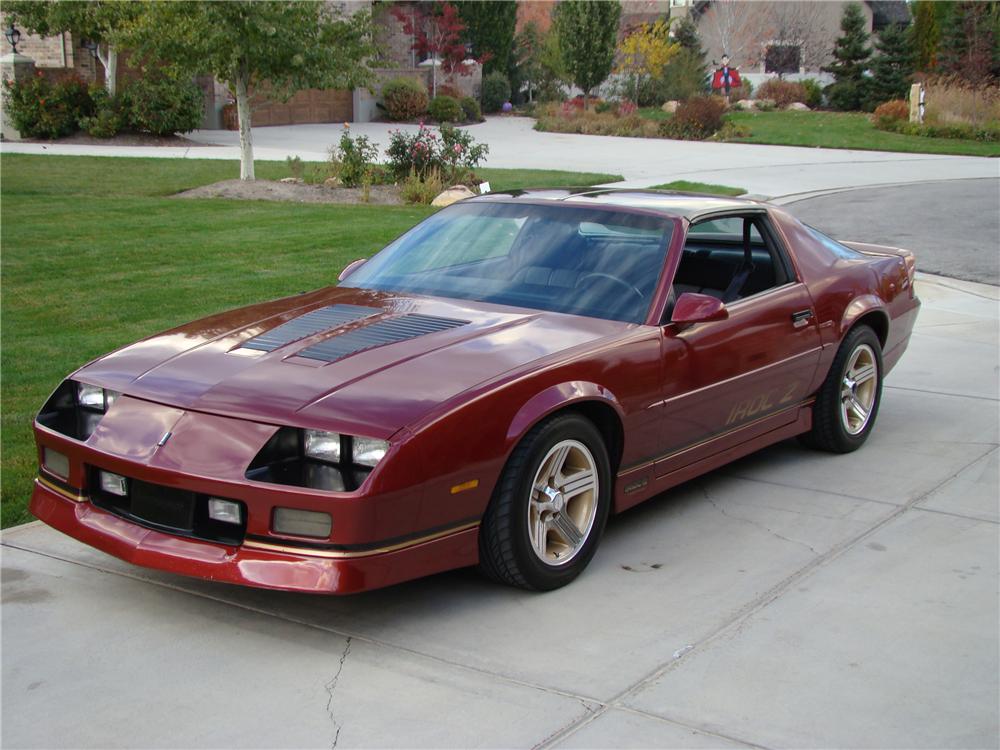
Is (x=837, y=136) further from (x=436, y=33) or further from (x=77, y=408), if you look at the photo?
(x=77, y=408)

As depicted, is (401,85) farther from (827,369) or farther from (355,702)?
(355,702)

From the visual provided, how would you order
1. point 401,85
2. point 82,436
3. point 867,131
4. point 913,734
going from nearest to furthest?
point 913,734
point 82,436
point 867,131
point 401,85

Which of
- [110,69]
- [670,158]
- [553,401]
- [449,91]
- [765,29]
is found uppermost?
[765,29]

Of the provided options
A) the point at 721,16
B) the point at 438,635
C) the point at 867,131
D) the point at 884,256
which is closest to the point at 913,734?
the point at 438,635

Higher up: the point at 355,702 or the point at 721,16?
the point at 721,16

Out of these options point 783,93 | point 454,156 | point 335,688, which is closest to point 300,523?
point 335,688

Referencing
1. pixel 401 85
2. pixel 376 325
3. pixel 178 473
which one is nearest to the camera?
pixel 178 473

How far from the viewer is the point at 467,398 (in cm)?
403

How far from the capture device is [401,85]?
38.6 meters

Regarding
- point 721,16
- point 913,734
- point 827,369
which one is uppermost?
point 721,16

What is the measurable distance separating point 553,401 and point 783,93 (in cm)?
4425

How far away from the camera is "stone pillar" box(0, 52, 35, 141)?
26484 mm

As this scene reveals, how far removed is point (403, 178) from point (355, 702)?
15.0 metres

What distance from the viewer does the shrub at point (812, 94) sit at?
149 ft
